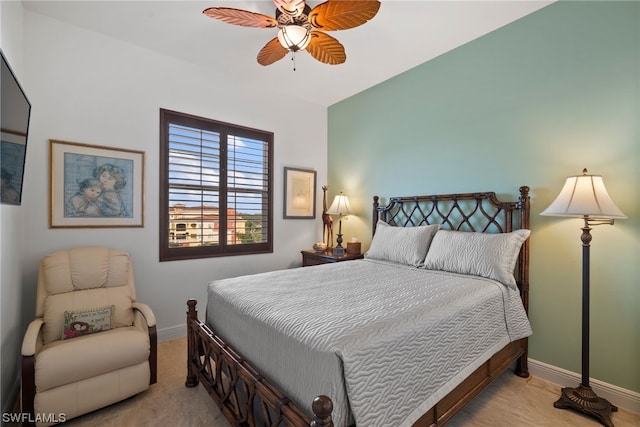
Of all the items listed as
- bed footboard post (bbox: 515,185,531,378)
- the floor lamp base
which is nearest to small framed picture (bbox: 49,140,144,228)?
bed footboard post (bbox: 515,185,531,378)

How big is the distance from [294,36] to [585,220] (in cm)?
233

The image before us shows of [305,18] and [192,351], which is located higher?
[305,18]

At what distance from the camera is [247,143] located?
3625 millimetres

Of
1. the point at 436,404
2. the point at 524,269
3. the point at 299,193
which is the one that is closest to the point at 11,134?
the point at 436,404

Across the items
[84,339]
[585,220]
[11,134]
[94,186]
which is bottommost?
[84,339]

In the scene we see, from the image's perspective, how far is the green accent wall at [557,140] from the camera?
1.94 m

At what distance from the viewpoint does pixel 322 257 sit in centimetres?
353

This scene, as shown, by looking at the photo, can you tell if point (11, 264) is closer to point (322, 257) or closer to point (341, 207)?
point (322, 257)

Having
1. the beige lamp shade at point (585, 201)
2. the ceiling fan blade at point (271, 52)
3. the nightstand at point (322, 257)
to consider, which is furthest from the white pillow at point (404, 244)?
the ceiling fan blade at point (271, 52)

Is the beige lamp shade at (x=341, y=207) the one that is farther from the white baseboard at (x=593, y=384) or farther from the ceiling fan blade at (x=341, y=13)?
the white baseboard at (x=593, y=384)

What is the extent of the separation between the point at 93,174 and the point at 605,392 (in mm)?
4406

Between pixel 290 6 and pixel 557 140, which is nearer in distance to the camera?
pixel 290 6

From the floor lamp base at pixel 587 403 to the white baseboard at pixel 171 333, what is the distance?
3295 millimetres

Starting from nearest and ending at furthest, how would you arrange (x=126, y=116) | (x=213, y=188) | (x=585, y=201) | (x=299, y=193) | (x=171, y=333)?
(x=585, y=201) < (x=126, y=116) < (x=171, y=333) < (x=213, y=188) < (x=299, y=193)
